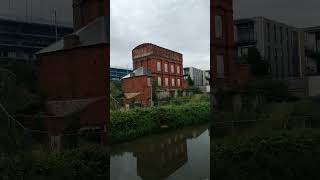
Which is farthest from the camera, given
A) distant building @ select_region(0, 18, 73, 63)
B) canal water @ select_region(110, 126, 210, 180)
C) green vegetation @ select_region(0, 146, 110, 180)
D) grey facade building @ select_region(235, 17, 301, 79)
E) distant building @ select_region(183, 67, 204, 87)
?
grey facade building @ select_region(235, 17, 301, 79)

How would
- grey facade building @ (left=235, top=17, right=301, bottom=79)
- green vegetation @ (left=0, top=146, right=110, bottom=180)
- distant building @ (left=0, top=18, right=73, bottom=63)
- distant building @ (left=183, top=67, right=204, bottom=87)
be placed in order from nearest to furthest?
green vegetation @ (left=0, top=146, right=110, bottom=180) < distant building @ (left=0, top=18, right=73, bottom=63) < distant building @ (left=183, top=67, right=204, bottom=87) < grey facade building @ (left=235, top=17, right=301, bottom=79)

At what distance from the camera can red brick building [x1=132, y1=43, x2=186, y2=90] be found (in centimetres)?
294

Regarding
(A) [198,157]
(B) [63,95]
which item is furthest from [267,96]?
(B) [63,95]

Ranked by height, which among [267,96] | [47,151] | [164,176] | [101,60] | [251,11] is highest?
[251,11]

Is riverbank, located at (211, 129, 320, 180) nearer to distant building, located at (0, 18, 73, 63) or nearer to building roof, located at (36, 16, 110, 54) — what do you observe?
building roof, located at (36, 16, 110, 54)

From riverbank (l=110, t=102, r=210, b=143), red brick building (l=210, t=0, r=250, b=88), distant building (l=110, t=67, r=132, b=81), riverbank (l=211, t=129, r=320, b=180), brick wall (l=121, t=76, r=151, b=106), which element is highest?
red brick building (l=210, t=0, r=250, b=88)

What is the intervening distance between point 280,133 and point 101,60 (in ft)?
5.22

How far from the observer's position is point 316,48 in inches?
135

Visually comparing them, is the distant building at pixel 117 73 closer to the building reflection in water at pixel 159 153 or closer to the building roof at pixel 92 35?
the building roof at pixel 92 35

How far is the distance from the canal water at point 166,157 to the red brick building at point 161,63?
40cm

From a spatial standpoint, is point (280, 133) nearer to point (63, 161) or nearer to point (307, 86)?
point (307, 86)

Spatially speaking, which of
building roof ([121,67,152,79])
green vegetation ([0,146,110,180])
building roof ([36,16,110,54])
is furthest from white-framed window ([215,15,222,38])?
green vegetation ([0,146,110,180])

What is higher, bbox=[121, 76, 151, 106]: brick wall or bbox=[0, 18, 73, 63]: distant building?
bbox=[0, 18, 73, 63]: distant building

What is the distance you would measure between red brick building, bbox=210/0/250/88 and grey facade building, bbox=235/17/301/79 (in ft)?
0.36
